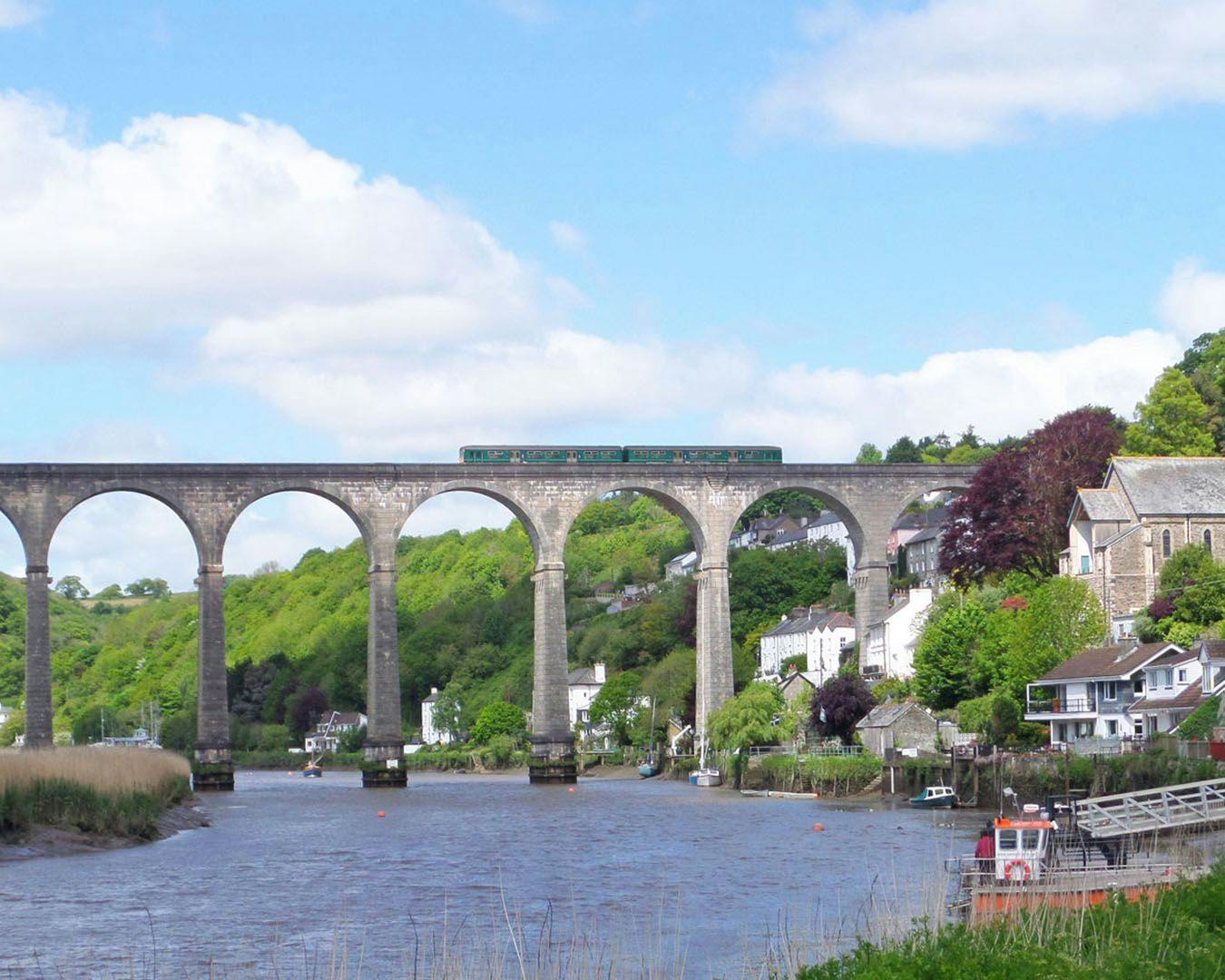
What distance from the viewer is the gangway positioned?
3394cm

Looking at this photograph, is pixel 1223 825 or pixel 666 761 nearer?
pixel 1223 825

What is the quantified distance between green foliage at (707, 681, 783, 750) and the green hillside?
62.4 ft

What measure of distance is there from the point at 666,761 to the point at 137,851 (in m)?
53.6

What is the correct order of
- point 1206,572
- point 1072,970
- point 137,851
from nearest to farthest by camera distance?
point 1072,970, point 137,851, point 1206,572

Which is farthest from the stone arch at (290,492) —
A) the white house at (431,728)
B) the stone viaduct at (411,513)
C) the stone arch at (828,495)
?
the white house at (431,728)

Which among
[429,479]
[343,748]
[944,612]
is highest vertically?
[429,479]

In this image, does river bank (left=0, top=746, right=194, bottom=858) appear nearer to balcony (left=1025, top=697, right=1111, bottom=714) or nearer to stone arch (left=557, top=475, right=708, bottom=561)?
balcony (left=1025, top=697, right=1111, bottom=714)

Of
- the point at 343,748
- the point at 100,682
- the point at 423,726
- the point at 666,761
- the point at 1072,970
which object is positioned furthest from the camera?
the point at 100,682

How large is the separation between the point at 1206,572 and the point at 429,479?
33984mm

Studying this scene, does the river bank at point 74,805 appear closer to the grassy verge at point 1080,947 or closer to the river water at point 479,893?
the river water at point 479,893

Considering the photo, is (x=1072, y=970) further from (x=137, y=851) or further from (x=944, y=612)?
(x=944, y=612)

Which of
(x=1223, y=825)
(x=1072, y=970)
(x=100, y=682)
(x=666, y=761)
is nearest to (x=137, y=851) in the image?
(x=1223, y=825)

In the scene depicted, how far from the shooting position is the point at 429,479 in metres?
78.4

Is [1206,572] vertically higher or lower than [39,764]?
higher
